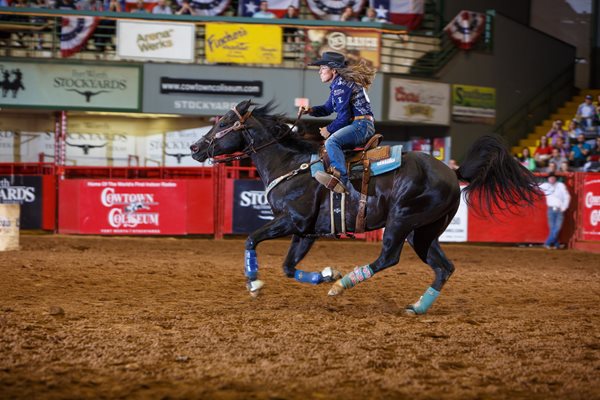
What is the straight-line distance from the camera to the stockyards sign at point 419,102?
21781 millimetres

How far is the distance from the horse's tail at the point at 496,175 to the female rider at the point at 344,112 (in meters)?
1.20

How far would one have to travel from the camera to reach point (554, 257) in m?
15.1

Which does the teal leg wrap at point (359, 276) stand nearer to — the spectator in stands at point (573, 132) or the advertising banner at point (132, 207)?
the advertising banner at point (132, 207)

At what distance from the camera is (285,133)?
8.18 m

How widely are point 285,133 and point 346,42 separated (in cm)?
1319

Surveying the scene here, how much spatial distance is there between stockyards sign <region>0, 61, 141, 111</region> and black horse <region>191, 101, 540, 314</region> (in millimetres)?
13838

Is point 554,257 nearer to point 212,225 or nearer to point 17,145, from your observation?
point 212,225

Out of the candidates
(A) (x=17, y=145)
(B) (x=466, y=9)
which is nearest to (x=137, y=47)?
(A) (x=17, y=145)

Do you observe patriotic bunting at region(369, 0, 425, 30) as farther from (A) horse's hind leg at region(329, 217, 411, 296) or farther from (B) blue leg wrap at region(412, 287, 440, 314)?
(B) blue leg wrap at region(412, 287, 440, 314)

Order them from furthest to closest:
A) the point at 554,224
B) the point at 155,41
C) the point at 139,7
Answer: the point at 139,7 → the point at 155,41 → the point at 554,224

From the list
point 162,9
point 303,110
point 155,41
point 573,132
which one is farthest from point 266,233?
point 162,9

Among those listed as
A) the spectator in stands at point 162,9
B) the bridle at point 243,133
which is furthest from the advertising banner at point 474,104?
the bridle at point 243,133

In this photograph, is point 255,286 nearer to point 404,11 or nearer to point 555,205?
point 555,205

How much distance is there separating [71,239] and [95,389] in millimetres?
12924
